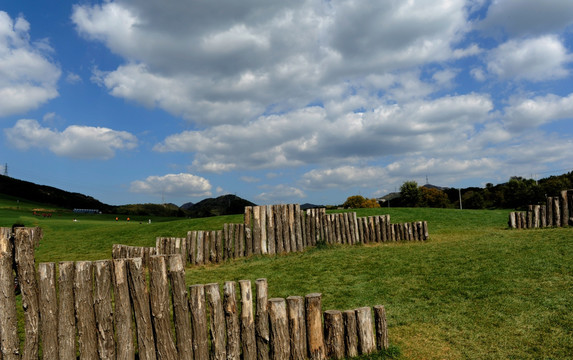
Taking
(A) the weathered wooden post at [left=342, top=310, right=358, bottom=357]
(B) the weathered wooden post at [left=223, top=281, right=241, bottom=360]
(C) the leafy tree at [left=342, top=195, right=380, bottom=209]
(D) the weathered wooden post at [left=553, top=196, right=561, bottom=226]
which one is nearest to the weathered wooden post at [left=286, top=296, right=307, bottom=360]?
(A) the weathered wooden post at [left=342, top=310, right=358, bottom=357]

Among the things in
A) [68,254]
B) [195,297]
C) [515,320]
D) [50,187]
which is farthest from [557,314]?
[50,187]

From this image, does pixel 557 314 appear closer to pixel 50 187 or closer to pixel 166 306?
pixel 166 306

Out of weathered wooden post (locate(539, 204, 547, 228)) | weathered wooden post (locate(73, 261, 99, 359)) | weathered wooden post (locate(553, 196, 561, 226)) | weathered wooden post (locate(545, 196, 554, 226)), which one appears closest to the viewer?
weathered wooden post (locate(73, 261, 99, 359))

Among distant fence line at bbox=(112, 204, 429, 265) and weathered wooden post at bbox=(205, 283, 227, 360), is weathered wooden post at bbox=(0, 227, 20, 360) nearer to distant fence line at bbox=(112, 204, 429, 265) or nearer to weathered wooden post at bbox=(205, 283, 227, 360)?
weathered wooden post at bbox=(205, 283, 227, 360)

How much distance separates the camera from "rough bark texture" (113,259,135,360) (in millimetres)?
4906

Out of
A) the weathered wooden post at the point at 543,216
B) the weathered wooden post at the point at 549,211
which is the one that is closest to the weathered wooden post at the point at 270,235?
the weathered wooden post at the point at 543,216

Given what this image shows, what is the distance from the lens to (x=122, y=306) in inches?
194

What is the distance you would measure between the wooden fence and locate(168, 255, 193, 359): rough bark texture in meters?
0.01

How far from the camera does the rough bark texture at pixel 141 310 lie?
491cm

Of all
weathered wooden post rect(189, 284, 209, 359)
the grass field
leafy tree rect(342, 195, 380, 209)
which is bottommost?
the grass field

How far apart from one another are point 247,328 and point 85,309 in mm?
2182

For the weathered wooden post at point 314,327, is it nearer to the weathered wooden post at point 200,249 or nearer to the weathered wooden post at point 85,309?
the weathered wooden post at point 85,309

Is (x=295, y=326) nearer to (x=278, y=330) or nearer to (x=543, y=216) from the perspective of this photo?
(x=278, y=330)

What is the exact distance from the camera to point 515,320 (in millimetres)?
6160
